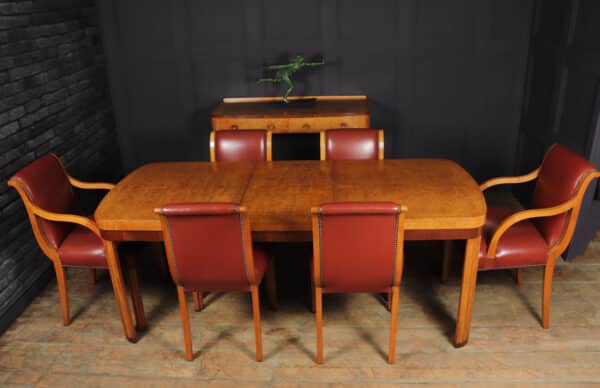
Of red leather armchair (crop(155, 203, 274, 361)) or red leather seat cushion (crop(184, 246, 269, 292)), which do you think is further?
red leather seat cushion (crop(184, 246, 269, 292))

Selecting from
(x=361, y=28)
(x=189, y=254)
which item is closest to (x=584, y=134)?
(x=361, y=28)

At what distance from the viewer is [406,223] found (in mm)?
2311

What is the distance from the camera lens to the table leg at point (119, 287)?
2531 mm

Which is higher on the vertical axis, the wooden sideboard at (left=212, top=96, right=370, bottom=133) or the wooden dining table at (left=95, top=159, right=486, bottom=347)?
the wooden sideboard at (left=212, top=96, right=370, bottom=133)

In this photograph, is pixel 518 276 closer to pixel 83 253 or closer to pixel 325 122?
pixel 325 122

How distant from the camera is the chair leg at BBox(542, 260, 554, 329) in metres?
2.66

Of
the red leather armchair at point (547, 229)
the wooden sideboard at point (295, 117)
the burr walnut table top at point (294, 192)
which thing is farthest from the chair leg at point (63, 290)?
the red leather armchair at point (547, 229)

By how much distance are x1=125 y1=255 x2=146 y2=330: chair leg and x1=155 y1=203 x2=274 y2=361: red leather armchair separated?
376 mm

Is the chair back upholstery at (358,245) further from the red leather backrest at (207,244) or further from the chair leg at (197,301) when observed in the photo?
the chair leg at (197,301)

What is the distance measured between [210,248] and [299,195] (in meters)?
0.54

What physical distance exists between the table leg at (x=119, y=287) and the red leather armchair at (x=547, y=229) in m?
1.79

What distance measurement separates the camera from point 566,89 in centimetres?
351

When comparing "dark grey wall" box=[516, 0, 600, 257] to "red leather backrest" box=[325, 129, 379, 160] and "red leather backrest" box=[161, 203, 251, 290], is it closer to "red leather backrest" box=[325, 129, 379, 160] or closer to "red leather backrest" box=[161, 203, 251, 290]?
"red leather backrest" box=[325, 129, 379, 160]

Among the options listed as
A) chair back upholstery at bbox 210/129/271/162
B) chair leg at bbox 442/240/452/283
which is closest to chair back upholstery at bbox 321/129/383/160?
chair back upholstery at bbox 210/129/271/162
